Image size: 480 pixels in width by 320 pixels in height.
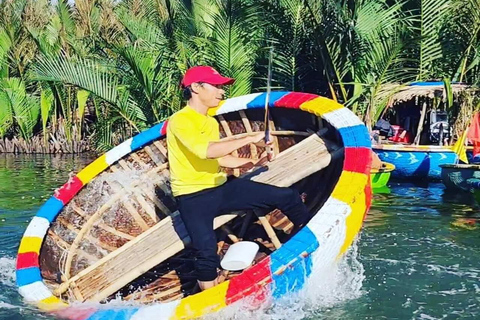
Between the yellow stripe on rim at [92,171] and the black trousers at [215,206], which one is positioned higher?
the yellow stripe on rim at [92,171]

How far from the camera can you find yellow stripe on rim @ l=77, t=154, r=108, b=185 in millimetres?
6145

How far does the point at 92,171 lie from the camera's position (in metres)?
6.25

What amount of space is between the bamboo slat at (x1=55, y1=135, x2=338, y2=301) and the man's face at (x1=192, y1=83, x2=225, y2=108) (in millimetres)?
1117

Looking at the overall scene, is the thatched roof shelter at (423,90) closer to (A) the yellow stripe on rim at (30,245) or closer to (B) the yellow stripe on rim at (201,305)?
(A) the yellow stripe on rim at (30,245)

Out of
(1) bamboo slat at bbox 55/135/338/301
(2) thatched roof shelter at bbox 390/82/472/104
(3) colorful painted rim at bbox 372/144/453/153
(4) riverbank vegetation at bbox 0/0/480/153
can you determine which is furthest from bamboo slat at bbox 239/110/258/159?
(2) thatched roof shelter at bbox 390/82/472/104

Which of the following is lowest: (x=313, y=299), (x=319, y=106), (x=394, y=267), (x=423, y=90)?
(x=394, y=267)

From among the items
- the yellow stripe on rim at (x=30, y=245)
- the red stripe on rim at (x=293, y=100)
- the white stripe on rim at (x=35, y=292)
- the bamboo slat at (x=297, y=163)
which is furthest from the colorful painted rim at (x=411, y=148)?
the white stripe on rim at (x=35, y=292)

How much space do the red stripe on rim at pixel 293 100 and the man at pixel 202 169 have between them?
144cm

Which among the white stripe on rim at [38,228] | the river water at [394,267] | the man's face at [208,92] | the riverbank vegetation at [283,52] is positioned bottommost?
the river water at [394,267]

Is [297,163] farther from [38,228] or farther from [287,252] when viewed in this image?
[38,228]

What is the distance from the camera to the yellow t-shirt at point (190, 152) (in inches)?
164

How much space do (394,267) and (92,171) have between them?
3055 mm

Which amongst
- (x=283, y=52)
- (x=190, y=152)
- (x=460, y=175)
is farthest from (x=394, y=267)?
(x=283, y=52)

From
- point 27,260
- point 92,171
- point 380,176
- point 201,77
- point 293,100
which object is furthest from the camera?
point 380,176
